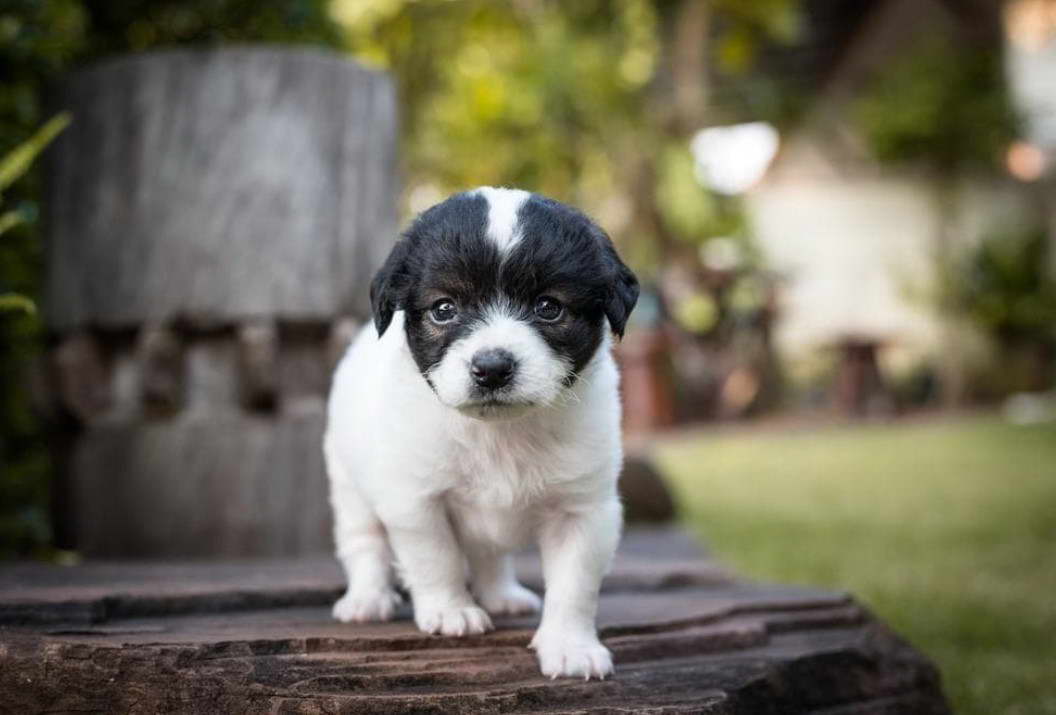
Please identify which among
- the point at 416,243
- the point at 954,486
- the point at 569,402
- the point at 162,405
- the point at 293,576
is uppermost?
the point at 416,243

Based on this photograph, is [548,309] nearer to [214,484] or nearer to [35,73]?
[214,484]

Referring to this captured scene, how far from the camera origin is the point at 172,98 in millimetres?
4418

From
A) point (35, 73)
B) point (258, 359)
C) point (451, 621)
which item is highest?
point (35, 73)

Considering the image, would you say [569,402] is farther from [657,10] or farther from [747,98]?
[747,98]

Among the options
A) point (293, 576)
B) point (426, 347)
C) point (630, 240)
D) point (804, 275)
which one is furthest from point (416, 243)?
point (804, 275)

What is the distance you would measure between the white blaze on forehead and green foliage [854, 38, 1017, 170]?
1625 cm

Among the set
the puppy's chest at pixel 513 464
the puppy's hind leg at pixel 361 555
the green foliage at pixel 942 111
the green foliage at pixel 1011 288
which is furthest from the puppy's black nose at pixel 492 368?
the green foliage at pixel 942 111

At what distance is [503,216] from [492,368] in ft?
1.10

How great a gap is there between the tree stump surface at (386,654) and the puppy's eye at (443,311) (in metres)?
0.75

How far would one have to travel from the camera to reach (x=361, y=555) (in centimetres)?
305

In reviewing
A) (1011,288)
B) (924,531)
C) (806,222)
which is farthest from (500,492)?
(806,222)

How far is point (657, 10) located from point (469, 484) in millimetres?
14571

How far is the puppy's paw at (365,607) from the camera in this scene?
9.50ft

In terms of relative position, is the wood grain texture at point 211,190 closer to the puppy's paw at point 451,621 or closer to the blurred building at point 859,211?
the puppy's paw at point 451,621
